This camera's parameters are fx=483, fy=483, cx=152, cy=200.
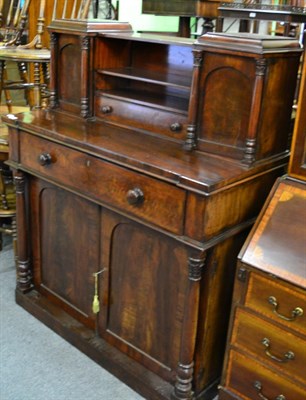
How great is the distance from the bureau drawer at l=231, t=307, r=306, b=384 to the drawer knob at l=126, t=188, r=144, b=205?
0.46m

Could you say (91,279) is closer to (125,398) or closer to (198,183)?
(125,398)

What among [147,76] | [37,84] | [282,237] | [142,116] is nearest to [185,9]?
[37,84]

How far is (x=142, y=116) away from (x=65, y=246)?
2.05ft

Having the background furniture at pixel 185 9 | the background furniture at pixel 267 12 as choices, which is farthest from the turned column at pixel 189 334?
the background furniture at pixel 185 9

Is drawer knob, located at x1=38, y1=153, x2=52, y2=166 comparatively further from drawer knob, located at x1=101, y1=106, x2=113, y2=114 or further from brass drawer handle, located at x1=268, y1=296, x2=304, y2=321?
brass drawer handle, located at x1=268, y1=296, x2=304, y2=321

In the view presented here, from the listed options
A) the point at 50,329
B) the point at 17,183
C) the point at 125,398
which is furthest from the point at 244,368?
the point at 17,183

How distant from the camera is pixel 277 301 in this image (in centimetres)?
138

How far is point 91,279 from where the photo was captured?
1899mm

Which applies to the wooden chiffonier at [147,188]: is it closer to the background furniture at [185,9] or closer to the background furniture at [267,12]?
the background furniture at [267,12]

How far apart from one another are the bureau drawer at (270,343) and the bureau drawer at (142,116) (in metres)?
0.64

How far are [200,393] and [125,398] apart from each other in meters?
0.29

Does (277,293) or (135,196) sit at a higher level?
(135,196)

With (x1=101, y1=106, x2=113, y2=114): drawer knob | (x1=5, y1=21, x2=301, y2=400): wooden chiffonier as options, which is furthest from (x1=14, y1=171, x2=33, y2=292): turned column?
(x1=101, y1=106, x2=113, y2=114): drawer knob

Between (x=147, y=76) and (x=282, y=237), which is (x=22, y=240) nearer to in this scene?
(x=147, y=76)
